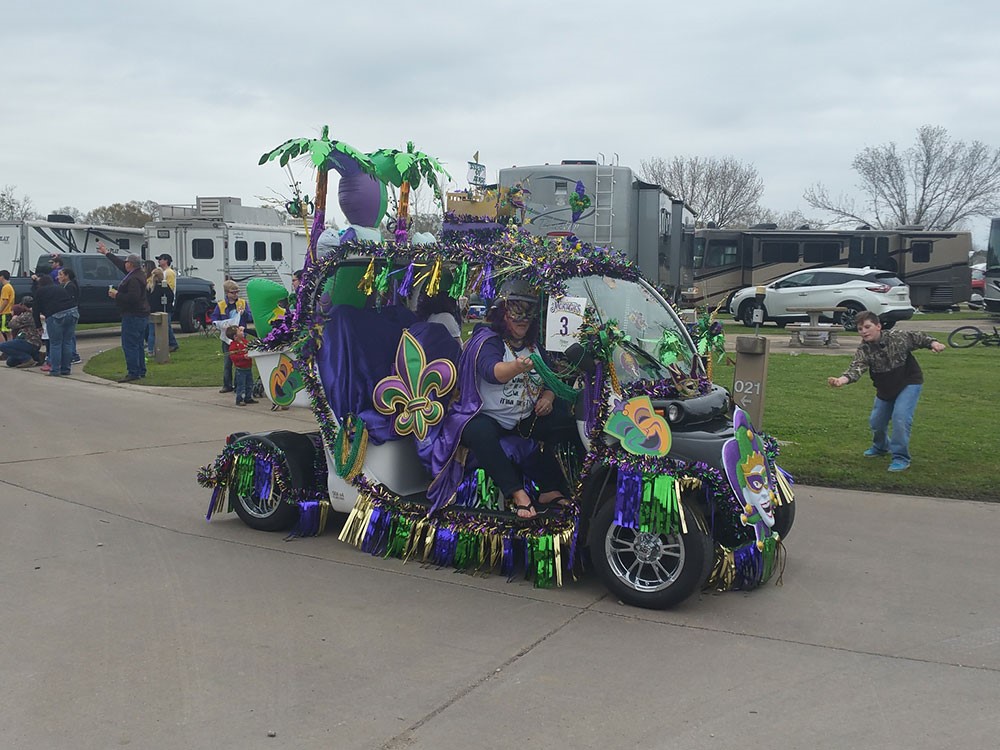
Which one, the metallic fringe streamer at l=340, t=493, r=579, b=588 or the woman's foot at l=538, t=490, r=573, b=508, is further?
the woman's foot at l=538, t=490, r=573, b=508

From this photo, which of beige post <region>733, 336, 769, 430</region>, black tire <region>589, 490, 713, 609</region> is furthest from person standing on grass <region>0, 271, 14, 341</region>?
black tire <region>589, 490, 713, 609</region>

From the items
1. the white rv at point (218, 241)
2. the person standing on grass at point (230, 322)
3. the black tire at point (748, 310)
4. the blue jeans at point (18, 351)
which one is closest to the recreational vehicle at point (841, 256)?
the black tire at point (748, 310)

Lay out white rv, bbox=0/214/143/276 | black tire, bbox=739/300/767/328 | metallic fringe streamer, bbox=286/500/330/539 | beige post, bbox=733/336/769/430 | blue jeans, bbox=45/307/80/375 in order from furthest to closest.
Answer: black tire, bbox=739/300/767/328
white rv, bbox=0/214/143/276
blue jeans, bbox=45/307/80/375
beige post, bbox=733/336/769/430
metallic fringe streamer, bbox=286/500/330/539

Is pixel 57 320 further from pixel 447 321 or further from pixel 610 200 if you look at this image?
pixel 447 321

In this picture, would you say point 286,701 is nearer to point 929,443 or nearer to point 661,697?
point 661,697

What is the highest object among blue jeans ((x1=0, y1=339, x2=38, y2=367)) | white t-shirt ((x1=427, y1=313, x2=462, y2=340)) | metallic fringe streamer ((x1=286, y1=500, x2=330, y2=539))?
white t-shirt ((x1=427, y1=313, x2=462, y2=340))

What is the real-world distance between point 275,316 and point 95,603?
223cm

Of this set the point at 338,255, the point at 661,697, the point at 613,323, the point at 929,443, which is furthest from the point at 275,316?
the point at 929,443

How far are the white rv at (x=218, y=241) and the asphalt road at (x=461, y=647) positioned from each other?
18249mm

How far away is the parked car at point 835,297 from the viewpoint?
2278 centimetres

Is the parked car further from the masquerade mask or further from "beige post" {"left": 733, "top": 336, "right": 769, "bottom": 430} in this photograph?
the masquerade mask

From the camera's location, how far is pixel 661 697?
4.05m

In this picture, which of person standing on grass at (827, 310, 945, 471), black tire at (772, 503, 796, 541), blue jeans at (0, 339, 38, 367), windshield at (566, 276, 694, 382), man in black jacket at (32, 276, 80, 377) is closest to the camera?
windshield at (566, 276, 694, 382)

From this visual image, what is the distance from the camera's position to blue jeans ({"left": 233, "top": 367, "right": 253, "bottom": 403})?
1219 centimetres
